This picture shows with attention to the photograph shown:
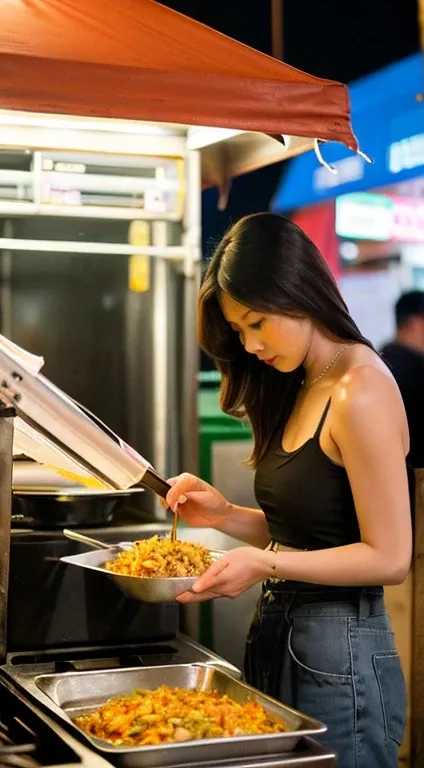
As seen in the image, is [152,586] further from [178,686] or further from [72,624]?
[72,624]

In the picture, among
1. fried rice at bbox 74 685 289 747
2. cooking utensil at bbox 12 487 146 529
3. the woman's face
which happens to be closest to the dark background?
cooking utensil at bbox 12 487 146 529

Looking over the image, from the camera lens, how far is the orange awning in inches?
77.7

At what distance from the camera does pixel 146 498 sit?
361 centimetres

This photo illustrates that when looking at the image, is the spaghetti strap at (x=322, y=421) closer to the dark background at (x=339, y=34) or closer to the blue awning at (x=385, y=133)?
the blue awning at (x=385, y=133)

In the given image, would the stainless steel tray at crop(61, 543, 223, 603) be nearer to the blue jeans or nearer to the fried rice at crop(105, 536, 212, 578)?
the fried rice at crop(105, 536, 212, 578)

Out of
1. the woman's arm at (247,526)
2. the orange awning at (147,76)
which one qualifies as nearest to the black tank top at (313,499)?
the woman's arm at (247,526)

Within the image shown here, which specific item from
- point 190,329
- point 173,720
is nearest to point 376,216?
point 190,329

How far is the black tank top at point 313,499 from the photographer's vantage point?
87.6 inches

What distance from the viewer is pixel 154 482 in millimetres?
2301

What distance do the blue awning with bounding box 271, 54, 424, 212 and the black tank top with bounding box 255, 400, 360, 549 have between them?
14.5 ft

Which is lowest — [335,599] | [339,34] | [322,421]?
[335,599]

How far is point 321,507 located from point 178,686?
49cm

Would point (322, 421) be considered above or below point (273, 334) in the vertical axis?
below

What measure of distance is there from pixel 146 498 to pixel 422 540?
3.24ft
